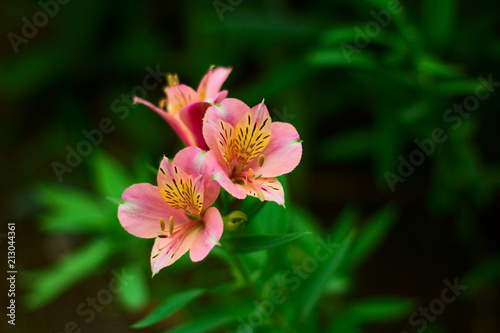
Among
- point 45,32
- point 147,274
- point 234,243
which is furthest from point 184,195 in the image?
point 45,32

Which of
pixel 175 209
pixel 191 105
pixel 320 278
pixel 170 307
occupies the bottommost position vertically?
pixel 320 278

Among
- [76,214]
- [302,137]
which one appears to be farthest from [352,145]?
[76,214]

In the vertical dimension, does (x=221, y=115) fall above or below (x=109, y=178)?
below

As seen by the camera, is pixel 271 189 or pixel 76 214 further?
pixel 76 214

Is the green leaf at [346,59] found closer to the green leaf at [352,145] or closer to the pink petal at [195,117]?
the green leaf at [352,145]

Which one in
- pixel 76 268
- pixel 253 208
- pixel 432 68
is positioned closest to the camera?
pixel 253 208

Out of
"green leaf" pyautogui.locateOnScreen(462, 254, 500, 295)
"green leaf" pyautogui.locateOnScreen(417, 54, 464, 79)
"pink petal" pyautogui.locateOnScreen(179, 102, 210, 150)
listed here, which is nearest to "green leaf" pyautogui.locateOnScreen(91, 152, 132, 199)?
"pink petal" pyautogui.locateOnScreen(179, 102, 210, 150)

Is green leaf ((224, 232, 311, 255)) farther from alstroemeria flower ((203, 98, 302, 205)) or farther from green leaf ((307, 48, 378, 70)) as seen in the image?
green leaf ((307, 48, 378, 70))

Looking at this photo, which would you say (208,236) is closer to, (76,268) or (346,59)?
(346,59)

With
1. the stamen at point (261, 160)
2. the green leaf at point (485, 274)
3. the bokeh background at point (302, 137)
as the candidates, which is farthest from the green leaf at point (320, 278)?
the green leaf at point (485, 274)
